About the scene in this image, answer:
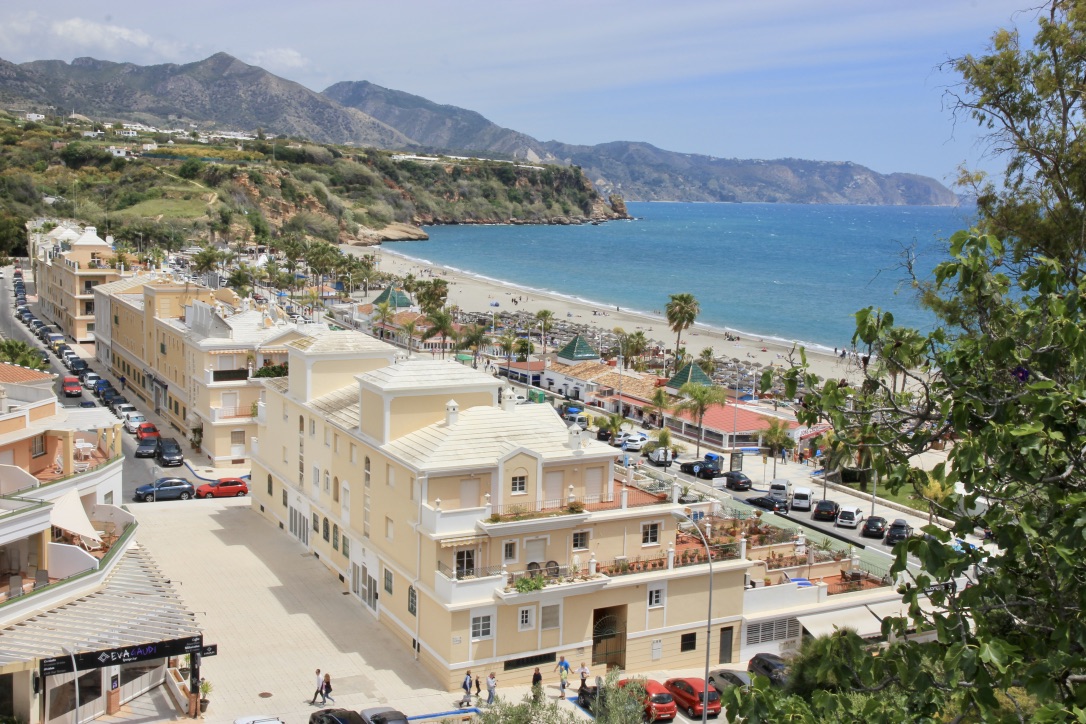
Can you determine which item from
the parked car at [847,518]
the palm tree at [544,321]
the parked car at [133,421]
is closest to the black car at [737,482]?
the parked car at [847,518]

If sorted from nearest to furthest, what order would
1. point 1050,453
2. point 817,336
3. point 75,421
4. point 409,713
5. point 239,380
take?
1. point 1050,453
2. point 409,713
3. point 75,421
4. point 239,380
5. point 817,336

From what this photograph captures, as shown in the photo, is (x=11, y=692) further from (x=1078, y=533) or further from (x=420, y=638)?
(x=1078, y=533)

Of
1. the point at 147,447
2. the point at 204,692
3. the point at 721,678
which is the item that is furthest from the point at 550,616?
the point at 147,447

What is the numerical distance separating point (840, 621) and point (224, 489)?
83.1 ft

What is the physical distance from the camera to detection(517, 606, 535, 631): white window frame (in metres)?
26.1

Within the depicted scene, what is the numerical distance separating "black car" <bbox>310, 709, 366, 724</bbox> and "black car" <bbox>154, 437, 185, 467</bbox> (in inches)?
997

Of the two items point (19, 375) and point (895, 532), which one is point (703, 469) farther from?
point (19, 375)

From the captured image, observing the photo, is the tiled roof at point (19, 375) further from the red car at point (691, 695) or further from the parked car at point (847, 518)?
the parked car at point (847, 518)

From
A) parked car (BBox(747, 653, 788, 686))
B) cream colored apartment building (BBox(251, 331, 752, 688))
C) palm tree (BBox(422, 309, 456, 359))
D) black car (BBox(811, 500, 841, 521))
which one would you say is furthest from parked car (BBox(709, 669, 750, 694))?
palm tree (BBox(422, 309, 456, 359))

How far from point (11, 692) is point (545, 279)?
442 feet

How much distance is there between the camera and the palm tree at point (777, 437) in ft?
164

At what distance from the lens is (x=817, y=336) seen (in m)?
110

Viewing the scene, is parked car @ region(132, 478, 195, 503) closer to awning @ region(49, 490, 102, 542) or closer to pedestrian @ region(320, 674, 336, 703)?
awning @ region(49, 490, 102, 542)

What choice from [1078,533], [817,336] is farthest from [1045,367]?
[817,336]
